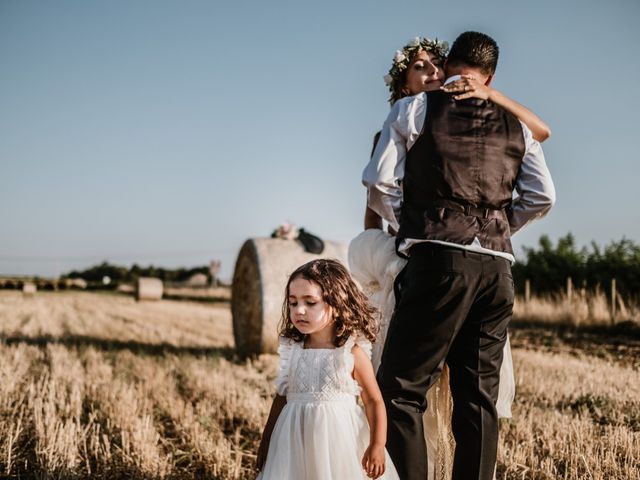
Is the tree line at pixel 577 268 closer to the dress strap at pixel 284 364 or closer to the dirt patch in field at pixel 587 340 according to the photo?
the dirt patch in field at pixel 587 340

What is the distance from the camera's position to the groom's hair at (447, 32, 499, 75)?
2.69 metres

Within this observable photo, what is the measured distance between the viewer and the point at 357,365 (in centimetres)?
246

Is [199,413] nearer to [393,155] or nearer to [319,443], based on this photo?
[319,443]

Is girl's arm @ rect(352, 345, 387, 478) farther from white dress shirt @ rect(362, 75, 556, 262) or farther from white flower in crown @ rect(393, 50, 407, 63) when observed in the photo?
white flower in crown @ rect(393, 50, 407, 63)

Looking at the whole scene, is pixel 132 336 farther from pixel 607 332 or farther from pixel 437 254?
pixel 437 254

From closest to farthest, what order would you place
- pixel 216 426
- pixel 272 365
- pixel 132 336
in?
pixel 216 426 → pixel 272 365 → pixel 132 336

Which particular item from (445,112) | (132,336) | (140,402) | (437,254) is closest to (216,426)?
(140,402)

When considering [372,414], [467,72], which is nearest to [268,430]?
[372,414]

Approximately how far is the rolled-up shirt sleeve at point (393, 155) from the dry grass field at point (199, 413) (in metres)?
1.58

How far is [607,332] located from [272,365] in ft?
15.7

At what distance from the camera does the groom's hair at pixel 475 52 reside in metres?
2.69

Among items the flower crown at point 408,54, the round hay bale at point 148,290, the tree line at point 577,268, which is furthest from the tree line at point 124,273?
the flower crown at point 408,54

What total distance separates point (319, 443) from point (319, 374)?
Answer: 0.26 metres

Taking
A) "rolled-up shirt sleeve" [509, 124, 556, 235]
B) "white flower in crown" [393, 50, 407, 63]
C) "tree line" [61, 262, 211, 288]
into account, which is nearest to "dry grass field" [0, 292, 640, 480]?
"rolled-up shirt sleeve" [509, 124, 556, 235]
